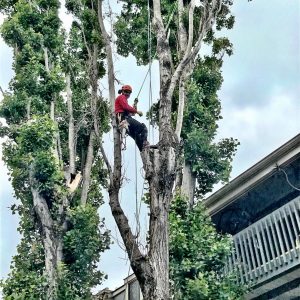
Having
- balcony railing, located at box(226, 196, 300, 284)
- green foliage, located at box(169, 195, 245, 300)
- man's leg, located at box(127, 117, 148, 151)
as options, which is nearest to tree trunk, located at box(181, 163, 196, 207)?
green foliage, located at box(169, 195, 245, 300)

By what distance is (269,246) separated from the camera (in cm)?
835

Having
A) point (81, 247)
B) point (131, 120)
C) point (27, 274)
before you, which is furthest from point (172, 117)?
point (27, 274)

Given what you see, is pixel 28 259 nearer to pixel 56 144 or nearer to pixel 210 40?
pixel 56 144

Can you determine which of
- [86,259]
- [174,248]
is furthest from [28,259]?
[174,248]

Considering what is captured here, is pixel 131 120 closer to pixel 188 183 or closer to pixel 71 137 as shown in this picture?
pixel 188 183

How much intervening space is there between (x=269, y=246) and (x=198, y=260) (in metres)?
1.15

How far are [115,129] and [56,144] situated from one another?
486cm

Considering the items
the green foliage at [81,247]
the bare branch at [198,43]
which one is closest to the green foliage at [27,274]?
the green foliage at [81,247]

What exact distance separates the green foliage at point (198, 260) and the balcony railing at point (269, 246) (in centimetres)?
40

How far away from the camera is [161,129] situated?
7.00 m

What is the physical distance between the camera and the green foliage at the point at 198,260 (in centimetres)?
789

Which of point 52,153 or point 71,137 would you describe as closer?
point 52,153

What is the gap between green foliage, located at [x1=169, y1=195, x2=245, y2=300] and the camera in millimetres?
7895

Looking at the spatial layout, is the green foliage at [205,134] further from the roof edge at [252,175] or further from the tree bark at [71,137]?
the tree bark at [71,137]
